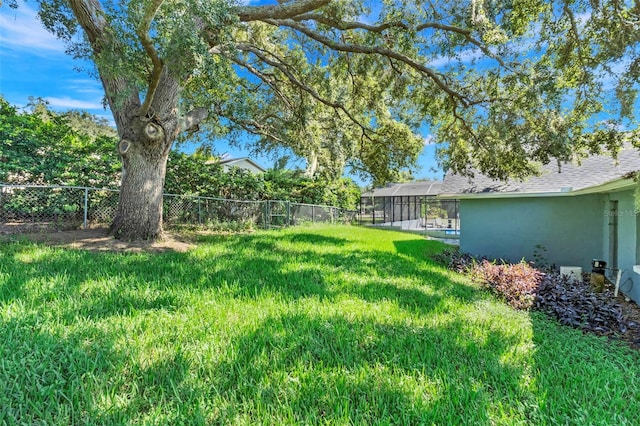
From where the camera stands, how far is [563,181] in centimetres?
894

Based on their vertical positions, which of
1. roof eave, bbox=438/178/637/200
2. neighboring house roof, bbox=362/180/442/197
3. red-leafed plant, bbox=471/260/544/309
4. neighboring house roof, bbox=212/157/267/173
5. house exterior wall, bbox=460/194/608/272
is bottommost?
red-leafed plant, bbox=471/260/544/309

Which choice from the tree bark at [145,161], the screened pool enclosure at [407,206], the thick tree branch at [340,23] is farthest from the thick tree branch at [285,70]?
the screened pool enclosure at [407,206]

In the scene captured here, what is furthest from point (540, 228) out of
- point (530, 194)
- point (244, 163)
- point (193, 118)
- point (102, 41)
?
point (244, 163)

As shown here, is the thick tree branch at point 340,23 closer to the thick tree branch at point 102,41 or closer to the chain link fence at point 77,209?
the thick tree branch at point 102,41

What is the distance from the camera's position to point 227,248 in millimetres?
6594

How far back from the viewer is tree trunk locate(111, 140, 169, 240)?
6246 mm

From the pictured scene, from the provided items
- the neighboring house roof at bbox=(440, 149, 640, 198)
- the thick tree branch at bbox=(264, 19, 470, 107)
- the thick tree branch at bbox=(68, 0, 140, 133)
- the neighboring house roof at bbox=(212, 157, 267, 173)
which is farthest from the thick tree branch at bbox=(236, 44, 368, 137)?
the neighboring house roof at bbox=(212, 157, 267, 173)

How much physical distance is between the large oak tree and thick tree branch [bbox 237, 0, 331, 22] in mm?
22

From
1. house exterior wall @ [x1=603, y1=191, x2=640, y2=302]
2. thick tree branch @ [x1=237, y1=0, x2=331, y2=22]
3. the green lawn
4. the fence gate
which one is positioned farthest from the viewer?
the fence gate

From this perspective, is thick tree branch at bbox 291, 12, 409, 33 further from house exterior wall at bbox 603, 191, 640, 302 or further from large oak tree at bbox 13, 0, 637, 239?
house exterior wall at bbox 603, 191, 640, 302

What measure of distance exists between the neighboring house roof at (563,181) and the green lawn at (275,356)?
5.59m

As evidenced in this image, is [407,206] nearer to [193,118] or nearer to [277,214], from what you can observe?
[277,214]

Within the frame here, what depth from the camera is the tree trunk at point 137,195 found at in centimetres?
625

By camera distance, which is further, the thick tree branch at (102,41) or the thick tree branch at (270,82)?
the thick tree branch at (270,82)
